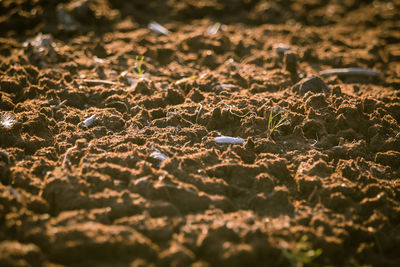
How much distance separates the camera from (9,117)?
2172 millimetres

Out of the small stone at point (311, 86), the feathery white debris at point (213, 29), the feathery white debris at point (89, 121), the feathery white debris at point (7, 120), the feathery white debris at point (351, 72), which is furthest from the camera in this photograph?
the feathery white debris at point (213, 29)

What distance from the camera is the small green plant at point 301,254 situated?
148cm

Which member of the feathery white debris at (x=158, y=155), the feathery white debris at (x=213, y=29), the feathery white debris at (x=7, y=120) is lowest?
the feathery white debris at (x=158, y=155)

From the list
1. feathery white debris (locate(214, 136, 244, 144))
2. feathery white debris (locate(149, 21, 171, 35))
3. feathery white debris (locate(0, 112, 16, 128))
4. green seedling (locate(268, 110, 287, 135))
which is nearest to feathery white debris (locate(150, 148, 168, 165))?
feathery white debris (locate(214, 136, 244, 144))

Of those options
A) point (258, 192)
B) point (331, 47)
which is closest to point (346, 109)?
point (258, 192)

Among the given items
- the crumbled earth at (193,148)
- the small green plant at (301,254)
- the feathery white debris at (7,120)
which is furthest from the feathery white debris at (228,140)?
the feathery white debris at (7,120)

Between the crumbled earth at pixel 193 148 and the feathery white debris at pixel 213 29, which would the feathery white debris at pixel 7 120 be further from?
the feathery white debris at pixel 213 29

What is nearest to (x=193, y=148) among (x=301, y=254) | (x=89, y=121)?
(x=89, y=121)

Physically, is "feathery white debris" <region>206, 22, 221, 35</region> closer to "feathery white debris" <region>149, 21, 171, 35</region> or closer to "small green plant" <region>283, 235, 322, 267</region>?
"feathery white debris" <region>149, 21, 171, 35</region>

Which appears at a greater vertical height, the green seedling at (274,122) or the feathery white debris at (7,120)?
the feathery white debris at (7,120)

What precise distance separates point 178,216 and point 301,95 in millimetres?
1464

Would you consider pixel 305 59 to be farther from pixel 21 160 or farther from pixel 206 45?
pixel 21 160

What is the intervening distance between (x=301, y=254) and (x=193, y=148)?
2.87ft

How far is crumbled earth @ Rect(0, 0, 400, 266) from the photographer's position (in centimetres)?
153
